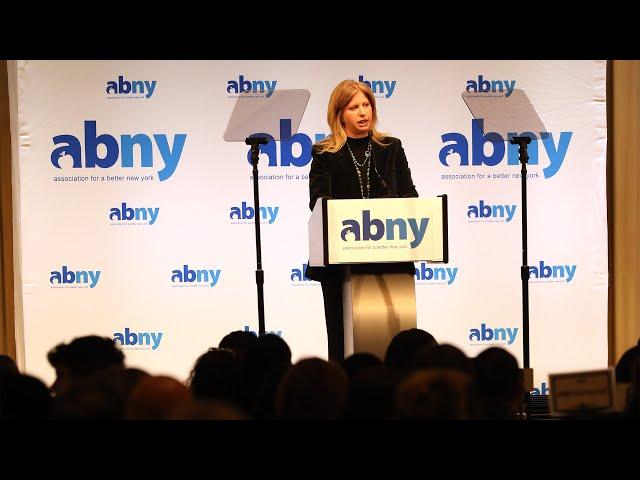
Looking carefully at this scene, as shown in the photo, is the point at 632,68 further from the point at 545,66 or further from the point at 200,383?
the point at 200,383

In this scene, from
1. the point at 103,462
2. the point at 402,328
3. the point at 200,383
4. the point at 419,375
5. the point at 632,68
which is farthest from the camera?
the point at 632,68

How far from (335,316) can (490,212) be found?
2264 millimetres

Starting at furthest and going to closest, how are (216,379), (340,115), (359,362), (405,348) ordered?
1. (340,115)
2. (405,348)
3. (359,362)
4. (216,379)

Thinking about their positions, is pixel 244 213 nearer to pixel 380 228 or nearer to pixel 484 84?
pixel 484 84

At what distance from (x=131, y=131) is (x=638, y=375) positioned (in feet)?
14.6

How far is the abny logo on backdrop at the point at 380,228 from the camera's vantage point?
12.6 ft

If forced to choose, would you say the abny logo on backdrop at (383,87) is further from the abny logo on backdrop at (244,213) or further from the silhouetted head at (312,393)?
the silhouetted head at (312,393)

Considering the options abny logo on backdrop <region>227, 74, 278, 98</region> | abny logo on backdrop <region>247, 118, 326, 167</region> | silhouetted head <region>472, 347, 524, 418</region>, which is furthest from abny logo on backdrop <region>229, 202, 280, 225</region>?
silhouetted head <region>472, 347, 524, 418</region>

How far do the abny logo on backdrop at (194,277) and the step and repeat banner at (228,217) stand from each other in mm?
10

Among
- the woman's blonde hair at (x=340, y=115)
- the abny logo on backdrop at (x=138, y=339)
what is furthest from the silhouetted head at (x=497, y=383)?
the abny logo on backdrop at (x=138, y=339)

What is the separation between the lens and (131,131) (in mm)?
6160

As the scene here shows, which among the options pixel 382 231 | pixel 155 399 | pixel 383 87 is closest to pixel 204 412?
Result: pixel 155 399

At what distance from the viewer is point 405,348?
3.36m
